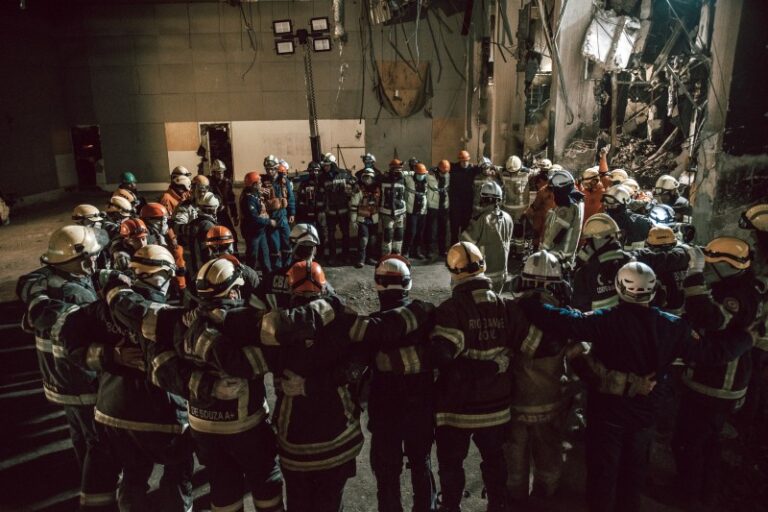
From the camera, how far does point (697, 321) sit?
3.64 meters

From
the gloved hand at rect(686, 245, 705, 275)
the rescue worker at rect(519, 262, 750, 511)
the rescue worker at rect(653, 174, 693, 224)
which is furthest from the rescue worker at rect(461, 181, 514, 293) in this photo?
the rescue worker at rect(519, 262, 750, 511)

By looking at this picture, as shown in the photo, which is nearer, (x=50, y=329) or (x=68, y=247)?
(x=50, y=329)

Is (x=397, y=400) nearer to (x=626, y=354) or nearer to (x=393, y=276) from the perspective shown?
(x=393, y=276)

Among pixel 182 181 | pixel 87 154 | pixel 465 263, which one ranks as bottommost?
pixel 465 263

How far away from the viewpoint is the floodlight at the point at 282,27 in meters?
17.7

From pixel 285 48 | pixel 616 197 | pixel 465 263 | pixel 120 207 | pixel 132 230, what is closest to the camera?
pixel 465 263

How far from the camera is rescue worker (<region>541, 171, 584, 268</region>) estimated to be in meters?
6.96

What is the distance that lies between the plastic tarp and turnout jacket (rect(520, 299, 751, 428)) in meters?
8.91

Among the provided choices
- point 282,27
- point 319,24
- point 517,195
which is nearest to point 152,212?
point 517,195

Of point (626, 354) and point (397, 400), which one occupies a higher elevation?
point (626, 354)

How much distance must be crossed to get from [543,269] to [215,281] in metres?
2.20

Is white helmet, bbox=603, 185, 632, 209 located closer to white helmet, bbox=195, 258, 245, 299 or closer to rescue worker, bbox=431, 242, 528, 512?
rescue worker, bbox=431, 242, 528, 512

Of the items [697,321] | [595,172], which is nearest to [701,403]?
[697,321]

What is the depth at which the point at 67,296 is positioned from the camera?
371cm
